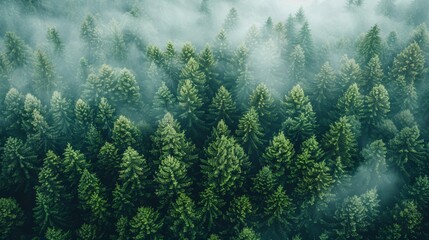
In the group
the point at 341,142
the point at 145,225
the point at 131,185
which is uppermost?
Result: the point at 131,185

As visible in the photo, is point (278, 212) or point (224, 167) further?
point (224, 167)

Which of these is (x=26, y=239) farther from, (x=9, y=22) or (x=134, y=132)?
(x=9, y=22)

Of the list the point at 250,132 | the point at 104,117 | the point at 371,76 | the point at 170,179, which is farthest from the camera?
the point at 371,76

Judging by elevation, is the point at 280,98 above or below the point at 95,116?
below

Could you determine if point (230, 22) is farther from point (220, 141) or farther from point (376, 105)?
point (220, 141)

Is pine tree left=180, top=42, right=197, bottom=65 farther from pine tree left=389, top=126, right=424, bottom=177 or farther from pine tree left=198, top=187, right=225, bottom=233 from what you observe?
pine tree left=389, top=126, right=424, bottom=177

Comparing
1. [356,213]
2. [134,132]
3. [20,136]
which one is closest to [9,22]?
[20,136]

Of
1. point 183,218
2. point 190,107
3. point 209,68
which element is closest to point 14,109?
point 190,107
